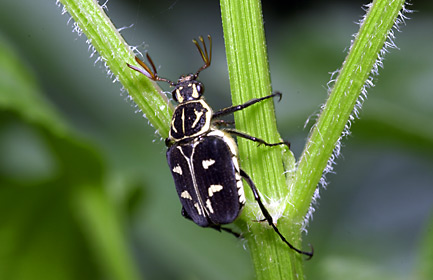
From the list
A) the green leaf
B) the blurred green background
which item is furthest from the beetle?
the green leaf

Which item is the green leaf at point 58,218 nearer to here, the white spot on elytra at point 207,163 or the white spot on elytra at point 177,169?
the white spot on elytra at point 177,169

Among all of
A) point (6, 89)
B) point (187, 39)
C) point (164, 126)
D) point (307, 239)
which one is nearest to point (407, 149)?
→ point (307, 239)

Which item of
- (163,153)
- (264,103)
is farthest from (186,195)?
(163,153)

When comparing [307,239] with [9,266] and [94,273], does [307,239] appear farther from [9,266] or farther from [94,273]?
[9,266]

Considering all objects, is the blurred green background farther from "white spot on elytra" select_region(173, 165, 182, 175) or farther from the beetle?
"white spot on elytra" select_region(173, 165, 182, 175)

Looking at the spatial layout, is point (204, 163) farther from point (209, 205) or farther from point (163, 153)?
point (163, 153)

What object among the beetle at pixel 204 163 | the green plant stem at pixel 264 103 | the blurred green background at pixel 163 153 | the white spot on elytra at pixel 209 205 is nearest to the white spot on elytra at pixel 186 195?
the beetle at pixel 204 163
